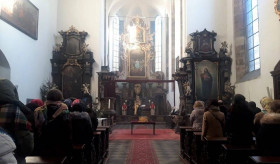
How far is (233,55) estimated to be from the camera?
15.3m

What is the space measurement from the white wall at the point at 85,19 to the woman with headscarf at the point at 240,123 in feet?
43.4

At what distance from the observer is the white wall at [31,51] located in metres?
11.7

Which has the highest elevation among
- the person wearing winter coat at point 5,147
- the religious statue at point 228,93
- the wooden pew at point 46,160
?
the religious statue at point 228,93

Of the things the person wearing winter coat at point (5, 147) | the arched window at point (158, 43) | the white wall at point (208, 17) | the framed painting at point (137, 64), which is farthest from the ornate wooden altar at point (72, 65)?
the person wearing winter coat at point (5, 147)

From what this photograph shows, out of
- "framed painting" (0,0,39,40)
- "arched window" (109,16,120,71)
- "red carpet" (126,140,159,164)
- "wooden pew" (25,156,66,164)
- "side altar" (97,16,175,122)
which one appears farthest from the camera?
"arched window" (109,16,120,71)

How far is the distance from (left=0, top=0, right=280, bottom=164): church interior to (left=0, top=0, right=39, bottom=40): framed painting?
4 cm

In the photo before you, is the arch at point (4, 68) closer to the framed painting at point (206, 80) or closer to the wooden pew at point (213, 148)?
the framed painting at point (206, 80)

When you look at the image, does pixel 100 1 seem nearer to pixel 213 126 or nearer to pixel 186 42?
pixel 186 42

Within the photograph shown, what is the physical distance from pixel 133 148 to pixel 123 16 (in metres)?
19.8

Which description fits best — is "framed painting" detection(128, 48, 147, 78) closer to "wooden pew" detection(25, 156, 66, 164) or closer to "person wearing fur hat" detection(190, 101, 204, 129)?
"person wearing fur hat" detection(190, 101, 204, 129)

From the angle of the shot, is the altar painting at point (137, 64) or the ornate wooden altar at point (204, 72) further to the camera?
the altar painting at point (137, 64)

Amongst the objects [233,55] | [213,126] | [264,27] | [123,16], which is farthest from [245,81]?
[123,16]

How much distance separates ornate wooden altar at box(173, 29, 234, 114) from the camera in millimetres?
14805

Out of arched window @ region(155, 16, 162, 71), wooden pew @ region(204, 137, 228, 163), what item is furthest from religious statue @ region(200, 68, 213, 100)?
arched window @ region(155, 16, 162, 71)
